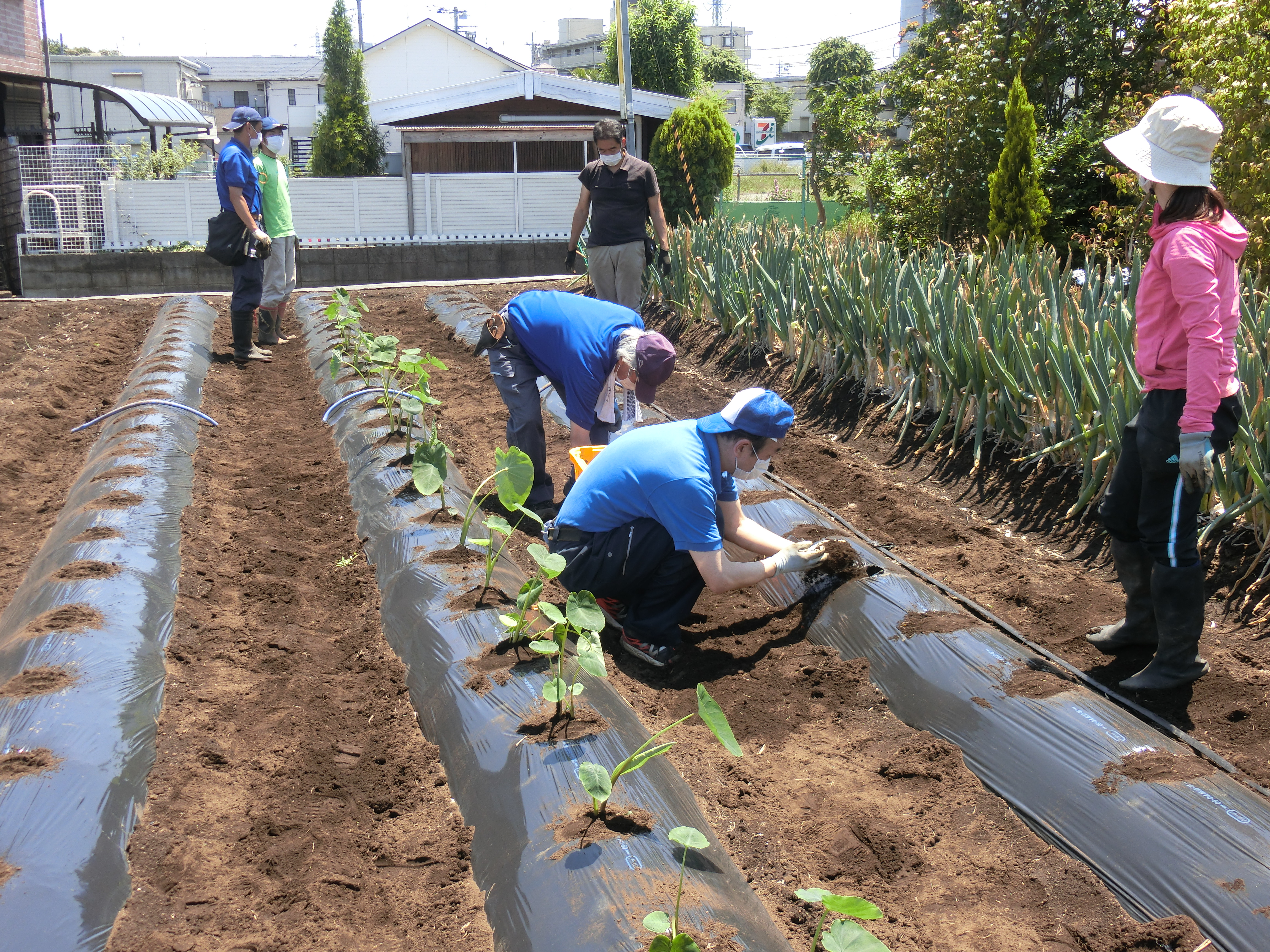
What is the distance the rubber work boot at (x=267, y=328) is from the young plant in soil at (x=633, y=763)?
20.2 ft

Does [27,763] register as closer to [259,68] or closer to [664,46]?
[664,46]

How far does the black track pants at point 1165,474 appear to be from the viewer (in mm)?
2508

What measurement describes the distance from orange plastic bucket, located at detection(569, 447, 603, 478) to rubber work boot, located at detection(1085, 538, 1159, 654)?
176cm

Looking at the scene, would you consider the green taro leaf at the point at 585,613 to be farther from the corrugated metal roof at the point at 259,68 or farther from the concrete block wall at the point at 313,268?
the corrugated metal roof at the point at 259,68

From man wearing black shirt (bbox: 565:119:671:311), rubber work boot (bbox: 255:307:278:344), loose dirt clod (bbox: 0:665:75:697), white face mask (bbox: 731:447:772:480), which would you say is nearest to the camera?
loose dirt clod (bbox: 0:665:75:697)

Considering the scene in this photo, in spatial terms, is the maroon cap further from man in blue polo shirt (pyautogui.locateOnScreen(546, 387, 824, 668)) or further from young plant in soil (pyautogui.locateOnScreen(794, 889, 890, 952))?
young plant in soil (pyautogui.locateOnScreen(794, 889, 890, 952))

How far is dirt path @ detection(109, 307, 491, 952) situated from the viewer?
6.55 feet

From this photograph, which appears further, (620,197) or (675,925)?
(620,197)

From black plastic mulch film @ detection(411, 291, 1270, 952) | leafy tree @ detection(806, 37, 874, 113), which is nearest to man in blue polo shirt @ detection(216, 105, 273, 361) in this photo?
black plastic mulch film @ detection(411, 291, 1270, 952)

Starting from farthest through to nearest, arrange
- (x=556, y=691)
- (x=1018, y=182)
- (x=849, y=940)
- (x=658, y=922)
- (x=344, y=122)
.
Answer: (x=344, y=122) < (x=1018, y=182) < (x=556, y=691) < (x=658, y=922) < (x=849, y=940)

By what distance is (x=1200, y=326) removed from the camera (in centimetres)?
239

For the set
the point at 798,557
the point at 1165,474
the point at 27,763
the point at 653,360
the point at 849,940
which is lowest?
the point at 27,763

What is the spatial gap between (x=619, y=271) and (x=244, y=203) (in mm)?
2440

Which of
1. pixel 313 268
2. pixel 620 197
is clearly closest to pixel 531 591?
pixel 620 197
